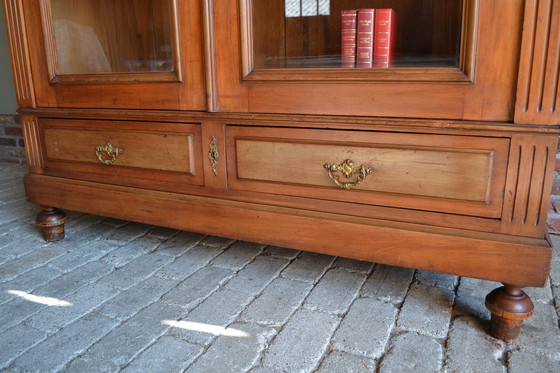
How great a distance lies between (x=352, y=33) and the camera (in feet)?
3.69

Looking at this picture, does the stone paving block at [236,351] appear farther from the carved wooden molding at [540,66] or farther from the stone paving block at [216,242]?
the carved wooden molding at [540,66]

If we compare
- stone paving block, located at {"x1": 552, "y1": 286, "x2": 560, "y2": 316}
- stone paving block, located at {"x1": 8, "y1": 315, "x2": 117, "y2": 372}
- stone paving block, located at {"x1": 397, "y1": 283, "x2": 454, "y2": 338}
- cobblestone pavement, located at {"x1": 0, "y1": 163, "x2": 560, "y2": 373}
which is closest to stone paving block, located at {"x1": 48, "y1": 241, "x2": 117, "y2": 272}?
cobblestone pavement, located at {"x1": 0, "y1": 163, "x2": 560, "y2": 373}

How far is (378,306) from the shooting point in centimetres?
114

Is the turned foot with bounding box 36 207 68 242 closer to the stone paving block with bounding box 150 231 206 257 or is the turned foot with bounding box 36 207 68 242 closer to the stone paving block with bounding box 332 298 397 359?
the stone paving block with bounding box 150 231 206 257

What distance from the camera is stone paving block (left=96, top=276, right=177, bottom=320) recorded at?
1123mm

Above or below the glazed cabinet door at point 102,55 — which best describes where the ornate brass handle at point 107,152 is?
below

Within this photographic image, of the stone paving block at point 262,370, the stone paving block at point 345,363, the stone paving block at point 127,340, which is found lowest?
the stone paving block at point 345,363

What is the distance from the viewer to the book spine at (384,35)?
1.06 meters

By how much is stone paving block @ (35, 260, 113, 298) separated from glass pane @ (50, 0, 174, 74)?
59 centimetres

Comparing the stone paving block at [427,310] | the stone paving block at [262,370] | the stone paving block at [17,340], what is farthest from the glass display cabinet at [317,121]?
the stone paving block at [17,340]

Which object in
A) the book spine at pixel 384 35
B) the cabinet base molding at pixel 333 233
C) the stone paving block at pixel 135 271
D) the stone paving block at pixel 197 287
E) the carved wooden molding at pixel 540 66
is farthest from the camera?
the stone paving block at pixel 135 271

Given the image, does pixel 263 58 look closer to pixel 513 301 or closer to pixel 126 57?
pixel 126 57

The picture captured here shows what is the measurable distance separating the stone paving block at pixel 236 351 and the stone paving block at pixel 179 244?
50 cm

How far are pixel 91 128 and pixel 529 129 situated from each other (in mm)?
1193
